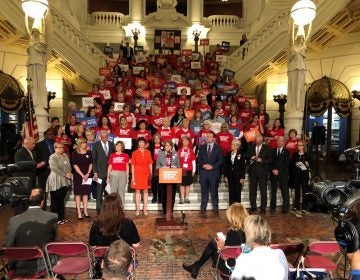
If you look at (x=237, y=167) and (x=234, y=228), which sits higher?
(x=237, y=167)

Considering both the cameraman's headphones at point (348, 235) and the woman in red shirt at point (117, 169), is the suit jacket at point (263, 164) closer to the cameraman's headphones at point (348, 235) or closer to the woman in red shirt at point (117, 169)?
the woman in red shirt at point (117, 169)

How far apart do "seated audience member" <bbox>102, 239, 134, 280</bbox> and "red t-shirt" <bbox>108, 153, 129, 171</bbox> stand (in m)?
5.56

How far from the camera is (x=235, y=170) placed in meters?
8.72

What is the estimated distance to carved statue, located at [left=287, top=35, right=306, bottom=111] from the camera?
11430mm

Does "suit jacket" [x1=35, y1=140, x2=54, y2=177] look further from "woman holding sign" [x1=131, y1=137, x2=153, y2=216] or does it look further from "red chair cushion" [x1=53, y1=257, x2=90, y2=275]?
"red chair cushion" [x1=53, y1=257, x2=90, y2=275]

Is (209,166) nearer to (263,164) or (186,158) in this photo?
(186,158)

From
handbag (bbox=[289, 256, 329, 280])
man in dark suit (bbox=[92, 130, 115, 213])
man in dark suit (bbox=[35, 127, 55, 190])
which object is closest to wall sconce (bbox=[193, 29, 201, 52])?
man in dark suit (bbox=[92, 130, 115, 213])

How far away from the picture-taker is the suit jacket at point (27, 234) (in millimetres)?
4250

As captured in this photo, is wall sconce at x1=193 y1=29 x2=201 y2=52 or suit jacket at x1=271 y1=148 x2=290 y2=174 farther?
wall sconce at x1=193 y1=29 x2=201 y2=52

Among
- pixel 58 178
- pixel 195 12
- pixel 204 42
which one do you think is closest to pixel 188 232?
pixel 58 178

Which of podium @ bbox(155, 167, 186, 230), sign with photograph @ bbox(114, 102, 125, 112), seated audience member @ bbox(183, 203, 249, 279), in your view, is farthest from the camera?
sign with photograph @ bbox(114, 102, 125, 112)

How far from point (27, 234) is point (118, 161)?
396 cm

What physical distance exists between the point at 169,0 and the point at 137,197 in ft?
51.0

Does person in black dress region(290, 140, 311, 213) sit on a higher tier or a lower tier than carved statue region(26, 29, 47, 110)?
lower
